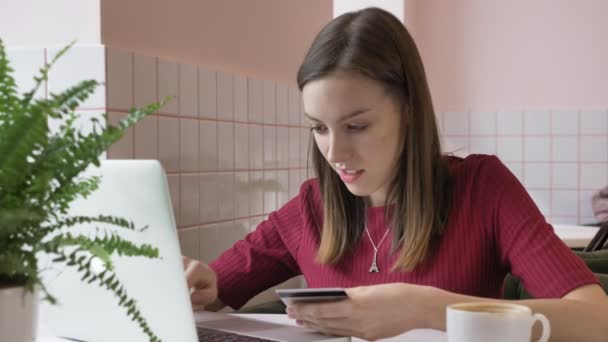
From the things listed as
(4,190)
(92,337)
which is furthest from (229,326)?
(4,190)

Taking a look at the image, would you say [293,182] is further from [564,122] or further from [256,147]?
[564,122]

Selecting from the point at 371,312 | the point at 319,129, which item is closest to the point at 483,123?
the point at 319,129

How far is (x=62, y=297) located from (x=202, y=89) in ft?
2.82

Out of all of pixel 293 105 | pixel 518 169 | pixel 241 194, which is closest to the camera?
pixel 241 194

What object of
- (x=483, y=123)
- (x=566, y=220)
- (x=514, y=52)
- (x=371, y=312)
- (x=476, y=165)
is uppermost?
(x=514, y=52)

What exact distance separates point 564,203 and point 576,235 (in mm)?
770

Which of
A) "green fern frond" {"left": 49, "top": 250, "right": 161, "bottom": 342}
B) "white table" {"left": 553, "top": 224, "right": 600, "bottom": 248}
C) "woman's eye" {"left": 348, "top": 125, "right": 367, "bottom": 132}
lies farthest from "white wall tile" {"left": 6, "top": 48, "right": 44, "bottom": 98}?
"white table" {"left": 553, "top": 224, "right": 600, "bottom": 248}

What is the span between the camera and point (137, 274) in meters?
0.90

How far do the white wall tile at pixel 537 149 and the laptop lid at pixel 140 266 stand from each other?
3058 mm

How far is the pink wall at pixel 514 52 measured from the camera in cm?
364

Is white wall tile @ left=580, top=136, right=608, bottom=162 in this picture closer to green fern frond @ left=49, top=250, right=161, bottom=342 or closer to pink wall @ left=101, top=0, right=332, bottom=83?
pink wall @ left=101, top=0, right=332, bottom=83

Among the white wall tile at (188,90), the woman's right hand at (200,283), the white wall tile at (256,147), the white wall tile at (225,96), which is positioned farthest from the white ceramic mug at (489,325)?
the white wall tile at (256,147)

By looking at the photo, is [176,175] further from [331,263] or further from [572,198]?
[572,198]

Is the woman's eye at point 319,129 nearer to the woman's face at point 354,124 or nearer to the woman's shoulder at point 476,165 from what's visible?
the woman's face at point 354,124
